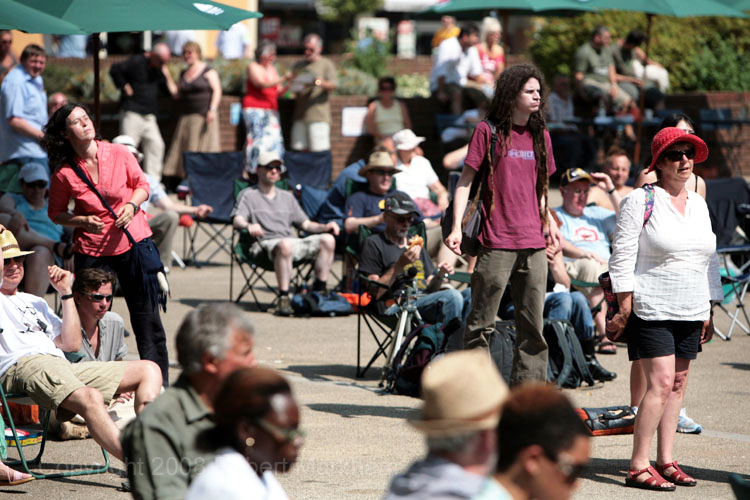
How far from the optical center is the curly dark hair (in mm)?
6246

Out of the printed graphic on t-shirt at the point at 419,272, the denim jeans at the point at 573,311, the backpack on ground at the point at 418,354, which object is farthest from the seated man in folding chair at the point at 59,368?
the denim jeans at the point at 573,311

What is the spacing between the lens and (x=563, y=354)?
24.8 feet

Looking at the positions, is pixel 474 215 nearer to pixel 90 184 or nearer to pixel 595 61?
pixel 90 184

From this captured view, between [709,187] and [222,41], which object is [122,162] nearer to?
[709,187]

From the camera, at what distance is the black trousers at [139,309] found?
6434 mm

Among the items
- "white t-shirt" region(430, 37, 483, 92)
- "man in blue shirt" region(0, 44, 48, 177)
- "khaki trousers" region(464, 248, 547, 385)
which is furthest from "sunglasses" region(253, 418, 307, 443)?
"white t-shirt" region(430, 37, 483, 92)

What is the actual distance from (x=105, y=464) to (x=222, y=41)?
15006mm

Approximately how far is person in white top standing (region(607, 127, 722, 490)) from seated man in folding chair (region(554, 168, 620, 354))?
332 cm

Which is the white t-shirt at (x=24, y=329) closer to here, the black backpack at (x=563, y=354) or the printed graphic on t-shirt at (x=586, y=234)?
the black backpack at (x=563, y=354)

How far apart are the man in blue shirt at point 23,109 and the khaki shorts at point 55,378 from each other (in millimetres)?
5885

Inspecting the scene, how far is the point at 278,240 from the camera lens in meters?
10.3

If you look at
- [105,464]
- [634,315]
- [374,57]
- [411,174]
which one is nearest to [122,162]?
[105,464]

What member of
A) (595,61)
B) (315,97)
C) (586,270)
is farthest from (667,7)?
(315,97)

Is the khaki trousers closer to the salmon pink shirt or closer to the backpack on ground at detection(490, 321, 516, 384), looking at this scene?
the backpack on ground at detection(490, 321, 516, 384)
